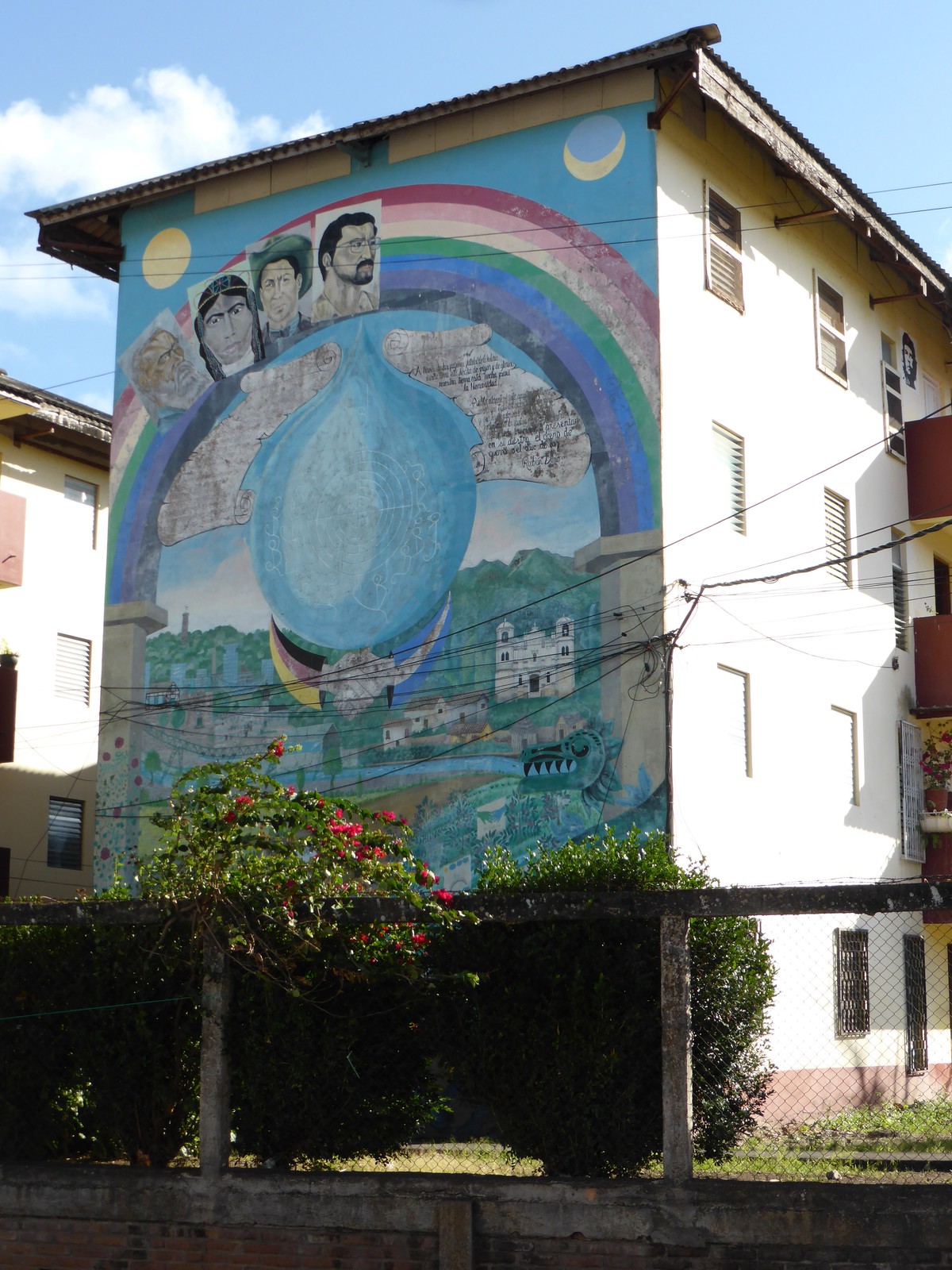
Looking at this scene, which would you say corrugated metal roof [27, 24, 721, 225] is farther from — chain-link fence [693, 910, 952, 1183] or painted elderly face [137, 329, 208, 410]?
chain-link fence [693, 910, 952, 1183]

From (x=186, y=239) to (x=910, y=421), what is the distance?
12.0 meters

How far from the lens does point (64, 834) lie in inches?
1126

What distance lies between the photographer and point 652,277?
18.9 meters

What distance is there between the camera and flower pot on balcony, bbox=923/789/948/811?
967 inches

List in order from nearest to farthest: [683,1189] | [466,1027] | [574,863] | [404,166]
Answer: [683,1189], [466,1027], [574,863], [404,166]

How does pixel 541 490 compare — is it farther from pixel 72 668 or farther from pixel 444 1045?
pixel 72 668

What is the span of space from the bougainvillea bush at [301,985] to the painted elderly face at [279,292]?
13.3 meters

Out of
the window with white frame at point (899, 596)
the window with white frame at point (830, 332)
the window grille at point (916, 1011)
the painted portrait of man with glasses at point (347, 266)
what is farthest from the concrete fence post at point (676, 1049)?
the window with white frame at point (899, 596)

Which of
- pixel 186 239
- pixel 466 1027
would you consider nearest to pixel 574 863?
pixel 466 1027

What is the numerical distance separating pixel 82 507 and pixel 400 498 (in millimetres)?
11444

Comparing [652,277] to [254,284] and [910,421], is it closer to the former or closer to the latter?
[254,284]

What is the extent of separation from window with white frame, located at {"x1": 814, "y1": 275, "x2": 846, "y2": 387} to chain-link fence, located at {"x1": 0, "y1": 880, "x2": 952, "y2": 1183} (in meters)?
14.8

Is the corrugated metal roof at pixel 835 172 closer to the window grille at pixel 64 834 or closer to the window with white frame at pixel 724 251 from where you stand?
the window with white frame at pixel 724 251

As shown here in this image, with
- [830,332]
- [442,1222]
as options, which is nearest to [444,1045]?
[442,1222]
